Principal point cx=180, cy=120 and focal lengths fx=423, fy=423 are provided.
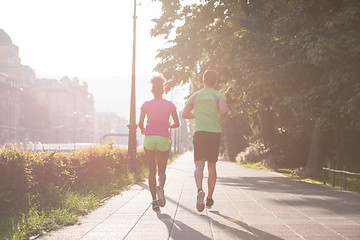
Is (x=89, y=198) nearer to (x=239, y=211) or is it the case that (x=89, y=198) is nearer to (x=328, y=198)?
(x=239, y=211)

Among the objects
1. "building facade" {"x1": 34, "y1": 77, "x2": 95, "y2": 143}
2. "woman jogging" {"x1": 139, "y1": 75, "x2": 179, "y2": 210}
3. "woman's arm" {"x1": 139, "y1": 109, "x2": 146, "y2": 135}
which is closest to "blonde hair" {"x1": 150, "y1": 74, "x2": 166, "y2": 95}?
"woman jogging" {"x1": 139, "y1": 75, "x2": 179, "y2": 210}

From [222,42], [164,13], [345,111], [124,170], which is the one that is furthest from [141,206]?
[164,13]

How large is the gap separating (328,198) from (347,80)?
12.4 feet

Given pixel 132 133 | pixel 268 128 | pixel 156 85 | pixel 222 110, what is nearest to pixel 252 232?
pixel 222 110

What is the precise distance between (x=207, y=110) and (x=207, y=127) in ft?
0.86

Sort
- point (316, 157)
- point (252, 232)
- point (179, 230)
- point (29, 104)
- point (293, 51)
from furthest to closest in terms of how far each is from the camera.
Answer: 1. point (29, 104)
2. point (316, 157)
3. point (293, 51)
4. point (179, 230)
5. point (252, 232)

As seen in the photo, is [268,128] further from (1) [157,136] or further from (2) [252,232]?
(2) [252,232]

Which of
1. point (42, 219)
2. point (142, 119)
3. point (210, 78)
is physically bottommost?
point (42, 219)

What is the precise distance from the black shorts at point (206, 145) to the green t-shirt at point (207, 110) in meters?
0.09

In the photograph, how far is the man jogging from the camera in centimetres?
617

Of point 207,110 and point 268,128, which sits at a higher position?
point 268,128

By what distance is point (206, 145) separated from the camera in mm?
6152

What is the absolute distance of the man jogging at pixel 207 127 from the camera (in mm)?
6168

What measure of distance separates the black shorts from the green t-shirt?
9 centimetres
